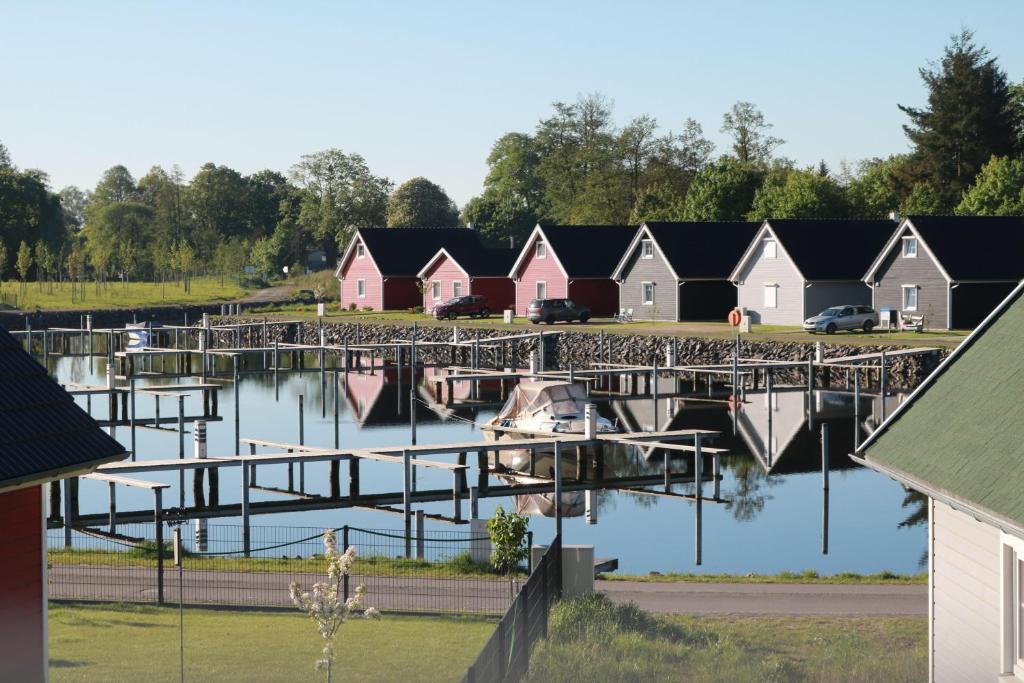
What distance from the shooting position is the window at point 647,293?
279ft

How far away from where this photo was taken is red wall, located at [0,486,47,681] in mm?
14336

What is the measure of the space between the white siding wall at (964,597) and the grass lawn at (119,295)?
10486 centimetres

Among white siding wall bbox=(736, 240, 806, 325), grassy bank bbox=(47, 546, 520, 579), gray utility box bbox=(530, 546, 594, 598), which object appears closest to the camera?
gray utility box bbox=(530, 546, 594, 598)

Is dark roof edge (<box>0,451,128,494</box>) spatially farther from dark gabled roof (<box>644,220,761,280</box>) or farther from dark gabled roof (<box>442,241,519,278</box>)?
dark gabled roof (<box>442,241,519,278</box>)

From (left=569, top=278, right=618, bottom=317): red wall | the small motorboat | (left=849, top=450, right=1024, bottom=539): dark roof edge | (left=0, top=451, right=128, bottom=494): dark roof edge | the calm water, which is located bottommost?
the calm water

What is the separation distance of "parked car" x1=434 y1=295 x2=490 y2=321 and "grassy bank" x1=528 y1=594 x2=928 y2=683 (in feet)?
234

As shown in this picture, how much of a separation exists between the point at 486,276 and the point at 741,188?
31.4 metres

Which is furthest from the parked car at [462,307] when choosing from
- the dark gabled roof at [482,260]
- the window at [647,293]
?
the window at [647,293]

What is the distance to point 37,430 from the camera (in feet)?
48.3

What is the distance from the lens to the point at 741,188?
119562 millimetres

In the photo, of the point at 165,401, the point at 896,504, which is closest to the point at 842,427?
the point at 896,504

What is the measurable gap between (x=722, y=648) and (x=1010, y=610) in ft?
18.5

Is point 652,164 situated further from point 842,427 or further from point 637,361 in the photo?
point 842,427

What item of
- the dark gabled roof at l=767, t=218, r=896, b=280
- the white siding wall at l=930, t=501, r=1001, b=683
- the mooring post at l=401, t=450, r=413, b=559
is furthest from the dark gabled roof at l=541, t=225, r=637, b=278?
the white siding wall at l=930, t=501, r=1001, b=683
